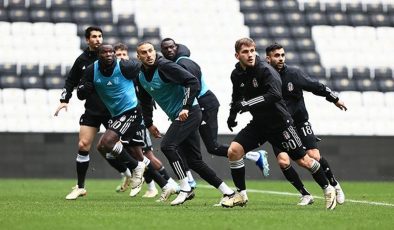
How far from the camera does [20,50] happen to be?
22.8m

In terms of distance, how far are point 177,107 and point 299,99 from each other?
5.05 ft

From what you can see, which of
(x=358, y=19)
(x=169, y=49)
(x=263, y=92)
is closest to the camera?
(x=263, y=92)

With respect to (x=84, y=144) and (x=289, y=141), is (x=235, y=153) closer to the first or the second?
(x=289, y=141)

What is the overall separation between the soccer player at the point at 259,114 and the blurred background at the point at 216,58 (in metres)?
9.92

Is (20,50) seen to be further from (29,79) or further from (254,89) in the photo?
(254,89)

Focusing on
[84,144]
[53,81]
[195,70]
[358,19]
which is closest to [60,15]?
[53,81]

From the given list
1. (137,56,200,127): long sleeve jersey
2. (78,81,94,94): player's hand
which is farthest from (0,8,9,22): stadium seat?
(137,56,200,127): long sleeve jersey

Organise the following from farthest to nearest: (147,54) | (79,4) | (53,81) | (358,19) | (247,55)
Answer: (358,19)
(79,4)
(53,81)
(147,54)
(247,55)

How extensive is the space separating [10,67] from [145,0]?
15.2 feet

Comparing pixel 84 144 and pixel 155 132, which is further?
pixel 84 144

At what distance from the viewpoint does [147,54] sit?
10.2 metres

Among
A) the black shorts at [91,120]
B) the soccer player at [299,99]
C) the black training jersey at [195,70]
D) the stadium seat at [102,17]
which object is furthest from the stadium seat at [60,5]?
the soccer player at [299,99]

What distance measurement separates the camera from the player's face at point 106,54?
36.7 feet

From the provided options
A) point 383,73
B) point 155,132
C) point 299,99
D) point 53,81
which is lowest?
point 383,73
